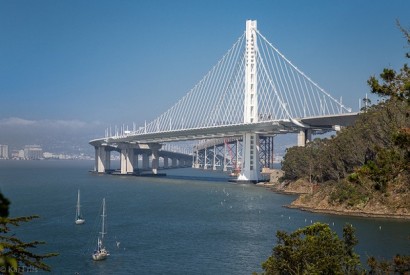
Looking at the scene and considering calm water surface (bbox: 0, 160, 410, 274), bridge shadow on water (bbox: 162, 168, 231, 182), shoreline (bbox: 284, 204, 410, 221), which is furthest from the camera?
bridge shadow on water (bbox: 162, 168, 231, 182)

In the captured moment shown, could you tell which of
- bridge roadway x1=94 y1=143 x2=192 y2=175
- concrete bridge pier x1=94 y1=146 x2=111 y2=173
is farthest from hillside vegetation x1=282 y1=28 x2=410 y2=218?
concrete bridge pier x1=94 y1=146 x2=111 y2=173

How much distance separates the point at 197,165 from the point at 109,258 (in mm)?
106627

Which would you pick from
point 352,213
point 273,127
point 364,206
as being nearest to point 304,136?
point 273,127

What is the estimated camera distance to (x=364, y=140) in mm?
37750

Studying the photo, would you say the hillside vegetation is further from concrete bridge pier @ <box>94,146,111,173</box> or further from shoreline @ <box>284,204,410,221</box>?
concrete bridge pier @ <box>94,146,111,173</box>

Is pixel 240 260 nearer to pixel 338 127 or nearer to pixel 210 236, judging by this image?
pixel 210 236

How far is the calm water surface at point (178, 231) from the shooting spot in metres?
20.4

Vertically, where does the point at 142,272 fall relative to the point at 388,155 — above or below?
below

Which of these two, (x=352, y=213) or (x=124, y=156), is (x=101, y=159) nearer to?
(x=124, y=156)

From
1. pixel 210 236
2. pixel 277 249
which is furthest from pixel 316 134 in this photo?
pixel 277 249

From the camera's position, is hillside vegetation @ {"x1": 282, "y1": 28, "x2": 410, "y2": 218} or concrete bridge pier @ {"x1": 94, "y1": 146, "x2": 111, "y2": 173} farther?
concrete bridge pier @ {"x1": 94, "y1": 146, "x2": 111, "y2": 173}

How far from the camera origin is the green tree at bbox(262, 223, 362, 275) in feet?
38.3

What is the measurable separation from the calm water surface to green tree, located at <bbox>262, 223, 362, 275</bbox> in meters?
6.46

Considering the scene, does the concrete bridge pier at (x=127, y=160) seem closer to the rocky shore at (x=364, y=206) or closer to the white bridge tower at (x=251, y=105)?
the white bridge tower at (x=251, y=105)
